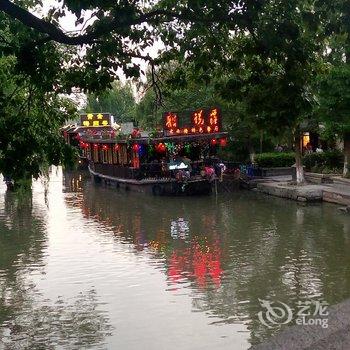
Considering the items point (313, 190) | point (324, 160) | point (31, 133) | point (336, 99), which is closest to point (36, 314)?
point (31, 133)

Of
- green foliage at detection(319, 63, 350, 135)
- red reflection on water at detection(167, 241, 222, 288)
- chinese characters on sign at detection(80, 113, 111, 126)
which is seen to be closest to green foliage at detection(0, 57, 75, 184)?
red reflection on water at detection(167, 241, 222, 288)

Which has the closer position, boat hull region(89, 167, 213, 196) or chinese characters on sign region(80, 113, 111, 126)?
boat hull region(89, 167, 213, 196)

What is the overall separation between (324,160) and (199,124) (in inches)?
271

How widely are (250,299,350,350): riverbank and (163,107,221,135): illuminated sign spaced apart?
76.3 feet

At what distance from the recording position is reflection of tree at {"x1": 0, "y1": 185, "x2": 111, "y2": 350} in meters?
9.46

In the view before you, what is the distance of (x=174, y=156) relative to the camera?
97.7 ft

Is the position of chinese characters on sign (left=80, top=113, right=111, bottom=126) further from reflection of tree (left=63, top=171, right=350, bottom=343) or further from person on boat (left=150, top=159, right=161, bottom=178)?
reflection of tree (left=63, top=171, right=350, bottom=343)

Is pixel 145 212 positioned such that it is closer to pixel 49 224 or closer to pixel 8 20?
pixel 49 224

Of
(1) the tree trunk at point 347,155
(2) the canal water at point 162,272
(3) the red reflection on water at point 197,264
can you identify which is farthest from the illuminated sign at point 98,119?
(3) the red reflection on water at point 197,264

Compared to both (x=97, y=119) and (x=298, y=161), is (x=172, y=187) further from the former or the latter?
(x=97, y=119)

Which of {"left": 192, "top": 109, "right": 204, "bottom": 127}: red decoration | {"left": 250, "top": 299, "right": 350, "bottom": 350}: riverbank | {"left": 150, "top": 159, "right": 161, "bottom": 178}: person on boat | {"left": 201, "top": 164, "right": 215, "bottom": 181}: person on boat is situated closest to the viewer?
{"left": 250, "top": 299, "right": 350, "bottom": 350}: riverbank

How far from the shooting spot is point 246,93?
803 cm

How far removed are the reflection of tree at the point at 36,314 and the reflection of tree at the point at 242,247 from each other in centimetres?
206

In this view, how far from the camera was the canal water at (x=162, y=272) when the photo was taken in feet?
32.0
